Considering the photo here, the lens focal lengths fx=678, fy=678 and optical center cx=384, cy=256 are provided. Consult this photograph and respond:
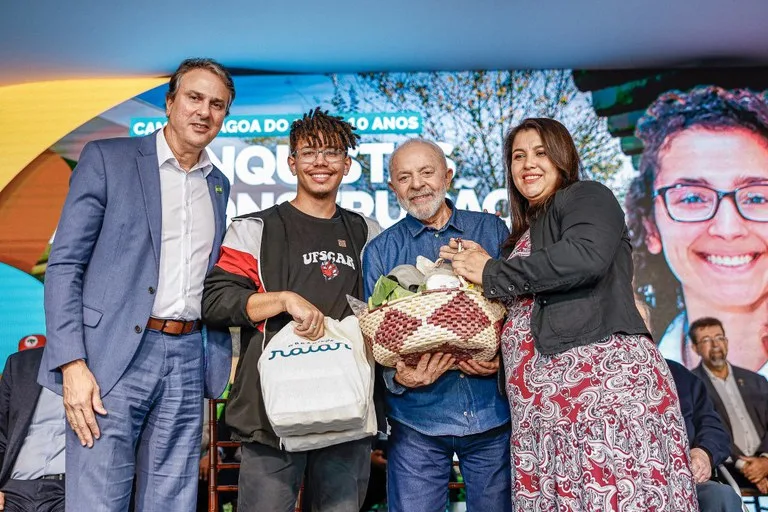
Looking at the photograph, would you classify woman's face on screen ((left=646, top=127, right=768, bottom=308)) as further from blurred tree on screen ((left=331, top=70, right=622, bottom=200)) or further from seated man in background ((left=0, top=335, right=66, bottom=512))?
seated man in background ((left=0, top=335, right=66, bottom=512))

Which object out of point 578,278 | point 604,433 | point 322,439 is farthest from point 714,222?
point 322,439

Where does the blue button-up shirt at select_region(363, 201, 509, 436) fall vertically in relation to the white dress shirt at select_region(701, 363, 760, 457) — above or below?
above

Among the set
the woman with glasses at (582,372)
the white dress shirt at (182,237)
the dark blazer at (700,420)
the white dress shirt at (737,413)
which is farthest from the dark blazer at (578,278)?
the white dress shirt at (737,413)

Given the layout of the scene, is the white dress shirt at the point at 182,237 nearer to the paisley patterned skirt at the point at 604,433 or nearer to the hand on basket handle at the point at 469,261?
the hand on basket handle at the point at 469,261

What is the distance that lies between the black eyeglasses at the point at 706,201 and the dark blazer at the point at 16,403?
158 inches

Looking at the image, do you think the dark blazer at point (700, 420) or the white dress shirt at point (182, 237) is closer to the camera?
the white dress shirt at point (182, 237)

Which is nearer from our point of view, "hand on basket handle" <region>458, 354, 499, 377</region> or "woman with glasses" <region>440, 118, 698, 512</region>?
"woman with glasses" <region>440, 118, 698, 512</region>

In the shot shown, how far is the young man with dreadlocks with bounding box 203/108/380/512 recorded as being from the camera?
2201mm

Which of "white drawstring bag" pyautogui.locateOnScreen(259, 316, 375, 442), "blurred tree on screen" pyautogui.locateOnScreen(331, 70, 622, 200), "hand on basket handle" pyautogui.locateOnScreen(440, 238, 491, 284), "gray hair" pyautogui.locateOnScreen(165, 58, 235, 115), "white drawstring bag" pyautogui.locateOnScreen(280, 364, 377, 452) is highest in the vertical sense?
"blurred tree on screen" pyautogui.locateOnScreen(331, 70, 622, 200)

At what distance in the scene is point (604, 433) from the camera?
5.90 feet

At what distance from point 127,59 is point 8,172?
1182 mm

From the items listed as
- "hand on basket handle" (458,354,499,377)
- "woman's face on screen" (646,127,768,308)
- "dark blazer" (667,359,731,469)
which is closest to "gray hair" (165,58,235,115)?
"hand on basket handle" (458,354,499,377)

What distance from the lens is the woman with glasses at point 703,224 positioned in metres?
4.59

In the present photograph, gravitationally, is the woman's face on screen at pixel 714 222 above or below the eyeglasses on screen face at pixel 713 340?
above
